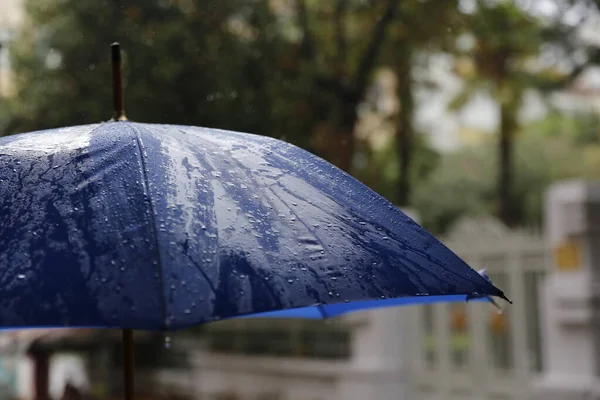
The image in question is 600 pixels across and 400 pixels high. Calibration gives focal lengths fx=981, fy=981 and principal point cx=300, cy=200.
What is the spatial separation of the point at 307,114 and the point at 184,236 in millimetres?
9151

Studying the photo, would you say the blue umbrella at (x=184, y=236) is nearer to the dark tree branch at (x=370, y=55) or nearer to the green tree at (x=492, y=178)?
the dark tree branch at (x=370, y=55)

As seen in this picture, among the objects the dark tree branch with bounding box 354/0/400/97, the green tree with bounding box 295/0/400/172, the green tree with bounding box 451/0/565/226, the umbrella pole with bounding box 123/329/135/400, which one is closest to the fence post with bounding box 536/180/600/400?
the green tree with bounding box 451/0/565/226

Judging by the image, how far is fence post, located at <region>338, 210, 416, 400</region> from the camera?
360 inches

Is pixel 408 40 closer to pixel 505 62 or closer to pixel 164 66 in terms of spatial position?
pixel 164 66

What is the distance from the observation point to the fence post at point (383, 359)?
915 centimetres

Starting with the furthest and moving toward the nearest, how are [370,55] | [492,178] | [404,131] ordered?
[492,178] → [404,131] → [370,55]

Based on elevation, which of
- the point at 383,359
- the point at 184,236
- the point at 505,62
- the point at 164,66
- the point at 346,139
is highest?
the point at 505,62

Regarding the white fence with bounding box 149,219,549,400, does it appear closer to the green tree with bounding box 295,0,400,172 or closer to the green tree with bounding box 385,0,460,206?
the green tree with bounding box 295,0,400,172

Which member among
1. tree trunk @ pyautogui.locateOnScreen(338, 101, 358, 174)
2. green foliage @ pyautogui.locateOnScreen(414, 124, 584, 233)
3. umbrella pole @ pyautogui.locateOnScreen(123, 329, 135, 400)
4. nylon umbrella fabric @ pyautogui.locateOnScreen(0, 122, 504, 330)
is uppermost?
green foliage @ pyautogui.locateOnScreen(414, 124, 584, 233)

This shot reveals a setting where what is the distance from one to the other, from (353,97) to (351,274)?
9.72 m

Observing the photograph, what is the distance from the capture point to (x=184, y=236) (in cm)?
209

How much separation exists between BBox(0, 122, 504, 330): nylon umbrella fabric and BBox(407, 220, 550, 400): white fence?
613 centimetres

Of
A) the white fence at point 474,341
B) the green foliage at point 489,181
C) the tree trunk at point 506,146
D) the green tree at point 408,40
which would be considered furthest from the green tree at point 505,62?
the white fence at point 474,341

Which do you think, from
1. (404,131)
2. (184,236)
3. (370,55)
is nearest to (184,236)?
(184,236)
